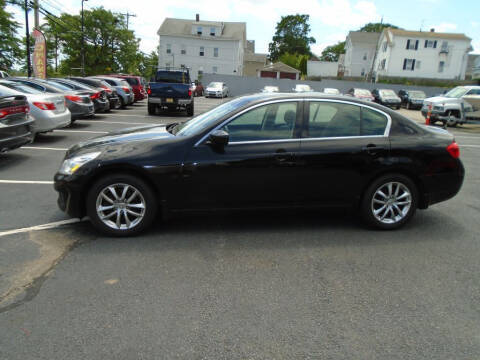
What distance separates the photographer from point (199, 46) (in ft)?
201

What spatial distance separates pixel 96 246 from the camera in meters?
4.34

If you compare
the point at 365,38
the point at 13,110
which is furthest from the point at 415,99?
the point at 365,38

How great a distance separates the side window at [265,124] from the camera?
4.65 meters

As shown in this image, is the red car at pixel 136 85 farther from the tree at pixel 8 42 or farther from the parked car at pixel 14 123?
the parked car at pixel 14 123

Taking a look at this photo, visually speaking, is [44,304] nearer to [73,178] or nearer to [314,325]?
[73,178]

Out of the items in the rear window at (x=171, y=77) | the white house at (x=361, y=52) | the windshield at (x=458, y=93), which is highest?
the white house at (x=361, y=52)

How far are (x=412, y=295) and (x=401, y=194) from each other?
1.76 m

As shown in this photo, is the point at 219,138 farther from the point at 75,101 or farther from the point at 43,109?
the point at 75,101

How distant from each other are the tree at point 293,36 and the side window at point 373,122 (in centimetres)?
9724

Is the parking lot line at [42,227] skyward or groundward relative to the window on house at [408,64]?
groundward

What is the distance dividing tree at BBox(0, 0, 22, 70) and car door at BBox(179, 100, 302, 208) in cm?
3728

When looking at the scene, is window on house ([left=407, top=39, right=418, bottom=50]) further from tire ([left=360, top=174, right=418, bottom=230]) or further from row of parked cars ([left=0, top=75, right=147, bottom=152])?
tire ([left=360, top=174, right=418, bottom=230])

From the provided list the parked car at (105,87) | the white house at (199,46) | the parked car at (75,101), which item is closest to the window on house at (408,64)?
the white house at (199,46)

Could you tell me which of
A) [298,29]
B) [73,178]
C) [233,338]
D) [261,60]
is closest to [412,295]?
[233,338]
